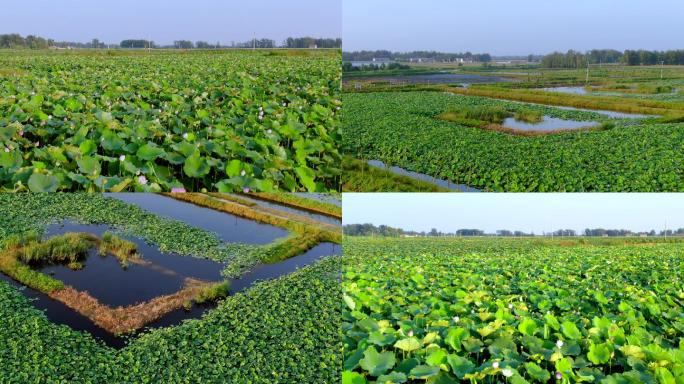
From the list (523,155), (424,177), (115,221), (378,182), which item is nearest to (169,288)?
(115,221)

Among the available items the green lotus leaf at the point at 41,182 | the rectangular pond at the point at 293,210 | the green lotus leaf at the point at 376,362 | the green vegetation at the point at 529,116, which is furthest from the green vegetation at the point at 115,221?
the green vegetation at the point at 529,116

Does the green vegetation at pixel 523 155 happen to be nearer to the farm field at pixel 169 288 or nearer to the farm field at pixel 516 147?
the farm field at pixel 516 147

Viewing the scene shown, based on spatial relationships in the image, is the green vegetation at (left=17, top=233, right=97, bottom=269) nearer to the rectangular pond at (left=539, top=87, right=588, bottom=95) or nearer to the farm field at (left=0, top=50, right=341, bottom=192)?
the farm field at (left=0, top=50, right=341, bottom=192)

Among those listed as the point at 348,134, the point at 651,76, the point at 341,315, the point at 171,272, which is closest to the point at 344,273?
the point at 341,315

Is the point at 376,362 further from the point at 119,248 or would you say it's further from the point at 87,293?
the point at 119,248

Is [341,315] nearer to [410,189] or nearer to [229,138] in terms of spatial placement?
[229,138]

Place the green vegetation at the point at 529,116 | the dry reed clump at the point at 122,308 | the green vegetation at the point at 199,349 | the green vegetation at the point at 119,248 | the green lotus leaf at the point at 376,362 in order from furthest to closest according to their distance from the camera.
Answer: the green vegetation at the point at 529,116 < the green vegetation at the point at 119,248 < the dry reed clump at the point at 122,308 < the green vegetation at the point at 199,349 < the green lotus leaf at the point at 376,362
